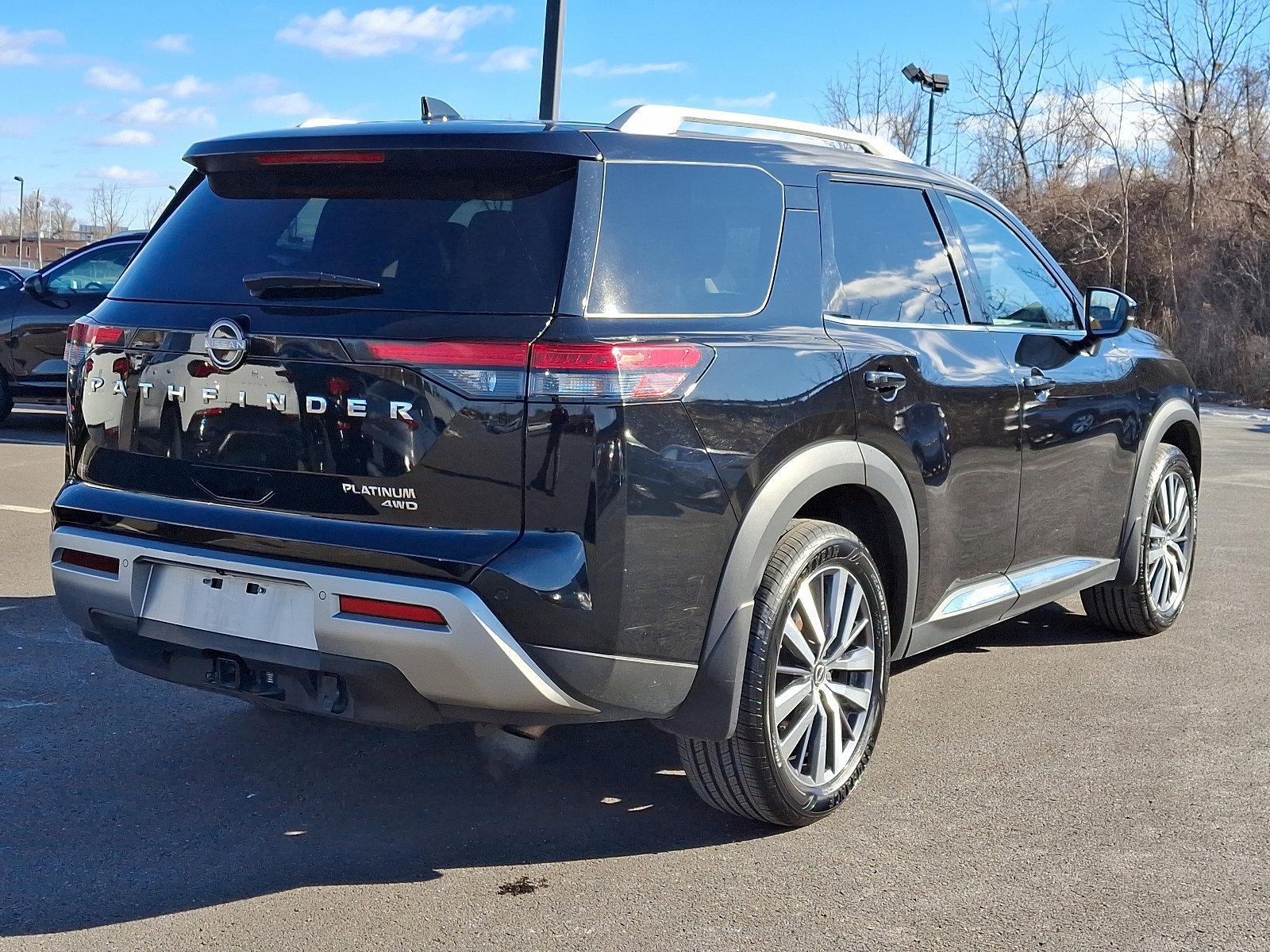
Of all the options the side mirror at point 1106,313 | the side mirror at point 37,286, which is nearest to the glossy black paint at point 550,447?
the side mirror at point 1106,313

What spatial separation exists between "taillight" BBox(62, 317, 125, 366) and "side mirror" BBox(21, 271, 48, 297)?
9117mm

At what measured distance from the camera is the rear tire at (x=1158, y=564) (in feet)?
18.8

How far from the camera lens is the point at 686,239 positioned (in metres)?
3.44

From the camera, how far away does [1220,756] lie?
4.36 metres

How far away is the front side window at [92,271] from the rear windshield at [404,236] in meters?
9.62

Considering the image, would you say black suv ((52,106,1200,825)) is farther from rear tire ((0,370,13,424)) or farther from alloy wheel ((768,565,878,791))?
rear tire ((0,370,13,424))

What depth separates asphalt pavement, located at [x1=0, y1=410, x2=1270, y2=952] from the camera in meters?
3.12

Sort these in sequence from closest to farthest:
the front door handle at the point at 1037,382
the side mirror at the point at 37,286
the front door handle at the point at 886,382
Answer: the front door handle at the point at 886,382 < the front door handle at the point at 1037,382 < the side mirror at the point at 37,286

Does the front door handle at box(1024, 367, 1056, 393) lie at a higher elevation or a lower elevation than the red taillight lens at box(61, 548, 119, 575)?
higher

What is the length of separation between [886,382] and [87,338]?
2.29 metres

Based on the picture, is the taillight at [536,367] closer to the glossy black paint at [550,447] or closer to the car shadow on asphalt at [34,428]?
the glossy black paint at [550,447]

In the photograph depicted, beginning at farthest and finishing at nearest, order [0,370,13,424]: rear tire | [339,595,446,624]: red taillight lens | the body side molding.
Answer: [0,370,13,424]: rear tire → the body side molding → [339,595,446,624]: red taillight lens

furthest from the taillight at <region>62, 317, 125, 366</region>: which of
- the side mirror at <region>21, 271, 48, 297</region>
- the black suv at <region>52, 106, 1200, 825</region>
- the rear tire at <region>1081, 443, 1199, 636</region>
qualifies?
the side mirror at <region>21, 271, 48, 297</region>

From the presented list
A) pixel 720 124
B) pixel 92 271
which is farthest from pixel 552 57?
pixel 720 124
